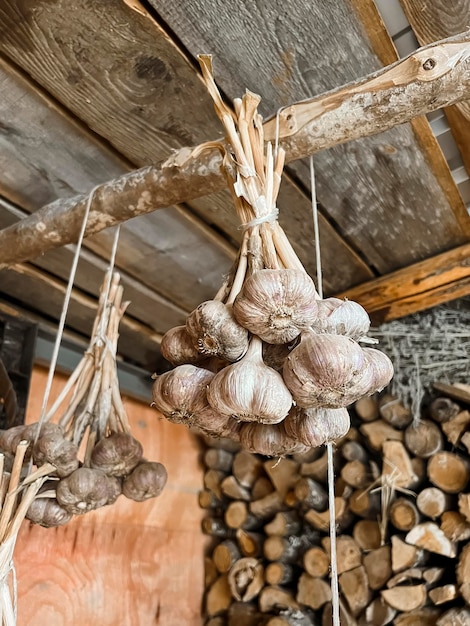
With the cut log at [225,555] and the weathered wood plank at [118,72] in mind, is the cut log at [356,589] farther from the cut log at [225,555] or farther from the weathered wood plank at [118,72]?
the weathered wood plank at [118,72]

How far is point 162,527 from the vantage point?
1.94 m

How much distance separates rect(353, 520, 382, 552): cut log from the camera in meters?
1.67

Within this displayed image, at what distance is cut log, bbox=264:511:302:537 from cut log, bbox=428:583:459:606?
0.48 meters

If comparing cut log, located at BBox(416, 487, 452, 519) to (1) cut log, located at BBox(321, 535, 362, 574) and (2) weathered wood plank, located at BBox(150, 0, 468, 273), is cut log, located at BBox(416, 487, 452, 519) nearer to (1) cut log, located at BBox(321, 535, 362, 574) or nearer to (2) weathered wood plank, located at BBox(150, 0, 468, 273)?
(1) cut log, located at BBox(321, 535, 362, 574)

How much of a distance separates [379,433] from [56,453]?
1102 mm

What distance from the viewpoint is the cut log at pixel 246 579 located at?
182 centimetres

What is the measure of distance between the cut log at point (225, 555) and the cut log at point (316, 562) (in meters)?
0.29

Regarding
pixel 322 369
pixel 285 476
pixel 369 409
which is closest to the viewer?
pixel 322 369

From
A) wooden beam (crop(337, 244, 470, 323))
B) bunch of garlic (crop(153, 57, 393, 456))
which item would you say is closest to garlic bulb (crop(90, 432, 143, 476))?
bunch of garlic (crop(153, 57, 393, 456))

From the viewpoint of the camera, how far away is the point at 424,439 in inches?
65.7

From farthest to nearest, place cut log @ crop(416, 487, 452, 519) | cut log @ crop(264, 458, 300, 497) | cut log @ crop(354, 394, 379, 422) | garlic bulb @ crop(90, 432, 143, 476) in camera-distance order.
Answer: cut log @ crop(264, 458, 300, 497) < cut log @ crop(354, 394, 379, 422) < cut log @ crop(416, 487, 452, 519) < garlic bulb @ crop(90, 432, 143, 476)

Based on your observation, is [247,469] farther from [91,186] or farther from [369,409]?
[91,186]

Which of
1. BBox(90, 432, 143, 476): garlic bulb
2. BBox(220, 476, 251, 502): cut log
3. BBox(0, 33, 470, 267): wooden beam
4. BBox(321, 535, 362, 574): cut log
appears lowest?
BBox(321, 535, 362, 574): cut log

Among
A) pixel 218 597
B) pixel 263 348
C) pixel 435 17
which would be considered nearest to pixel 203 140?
pixel 435 17
